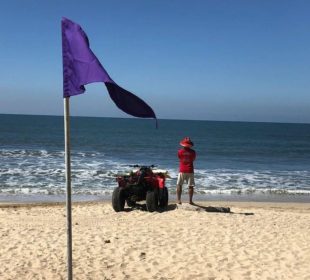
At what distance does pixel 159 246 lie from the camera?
7406 millimetres

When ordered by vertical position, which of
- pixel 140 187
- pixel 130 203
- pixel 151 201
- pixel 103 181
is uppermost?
pixel 140 187

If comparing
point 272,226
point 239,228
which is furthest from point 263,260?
point 272,226

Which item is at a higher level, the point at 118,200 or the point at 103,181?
the point at 118,200

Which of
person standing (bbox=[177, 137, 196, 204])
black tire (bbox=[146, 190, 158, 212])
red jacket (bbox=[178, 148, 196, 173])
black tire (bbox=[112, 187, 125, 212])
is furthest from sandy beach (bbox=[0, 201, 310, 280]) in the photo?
red jacket (bbox=[178, 148, 196, 173])

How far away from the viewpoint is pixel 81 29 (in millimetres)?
3738

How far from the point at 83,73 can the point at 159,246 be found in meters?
4.39

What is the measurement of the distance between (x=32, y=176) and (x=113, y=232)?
12.3m

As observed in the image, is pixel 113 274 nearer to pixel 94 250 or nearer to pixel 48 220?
pixel 94 250

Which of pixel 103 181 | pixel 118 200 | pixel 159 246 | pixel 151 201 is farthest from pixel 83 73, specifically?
pixel 103 181

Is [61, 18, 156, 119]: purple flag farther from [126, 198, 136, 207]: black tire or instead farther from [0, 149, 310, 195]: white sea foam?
[0, 149, 310, 195]: white sea foam

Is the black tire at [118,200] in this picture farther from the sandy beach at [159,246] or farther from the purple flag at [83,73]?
the purple flag at [83,73]

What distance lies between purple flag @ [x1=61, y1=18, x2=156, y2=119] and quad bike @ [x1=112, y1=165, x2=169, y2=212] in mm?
7072

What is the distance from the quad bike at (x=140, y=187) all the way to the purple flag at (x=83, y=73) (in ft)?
23.2

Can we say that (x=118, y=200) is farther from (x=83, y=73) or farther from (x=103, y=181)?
(x=103, y=181)
